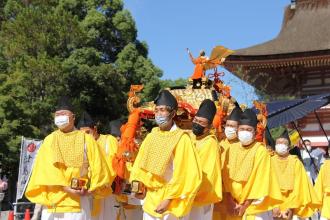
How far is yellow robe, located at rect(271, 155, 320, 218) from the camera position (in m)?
7.80

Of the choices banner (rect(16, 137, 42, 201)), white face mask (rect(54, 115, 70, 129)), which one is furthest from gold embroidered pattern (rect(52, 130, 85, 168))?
banner (rect(16, 137, 42, 201))

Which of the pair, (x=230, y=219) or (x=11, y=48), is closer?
(x=230, y=219)

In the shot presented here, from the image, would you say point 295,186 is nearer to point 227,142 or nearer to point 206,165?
point 227,142

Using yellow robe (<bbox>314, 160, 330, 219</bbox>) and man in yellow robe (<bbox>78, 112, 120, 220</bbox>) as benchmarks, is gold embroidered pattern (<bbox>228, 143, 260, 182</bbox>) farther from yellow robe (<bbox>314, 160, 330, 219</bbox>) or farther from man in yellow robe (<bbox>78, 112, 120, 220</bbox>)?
yellow robe (<bbox>314, 160, 330, 219</bbox>)

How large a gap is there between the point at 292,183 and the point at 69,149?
140 inches

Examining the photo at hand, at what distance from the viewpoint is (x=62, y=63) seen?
17.5 metres

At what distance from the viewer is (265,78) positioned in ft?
61.3

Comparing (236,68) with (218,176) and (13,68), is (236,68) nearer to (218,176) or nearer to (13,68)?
(13,68)

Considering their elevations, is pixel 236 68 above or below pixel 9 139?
above

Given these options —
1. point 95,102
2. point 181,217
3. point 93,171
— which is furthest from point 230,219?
point 95,102

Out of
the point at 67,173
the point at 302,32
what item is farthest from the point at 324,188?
the point at 302,32

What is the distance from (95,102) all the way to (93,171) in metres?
13.7

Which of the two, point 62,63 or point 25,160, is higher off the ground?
point 62,63

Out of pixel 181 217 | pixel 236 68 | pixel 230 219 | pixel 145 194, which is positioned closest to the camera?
pixel 181 217
